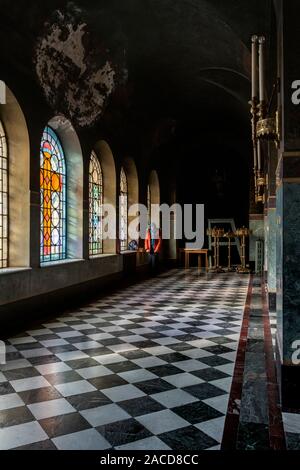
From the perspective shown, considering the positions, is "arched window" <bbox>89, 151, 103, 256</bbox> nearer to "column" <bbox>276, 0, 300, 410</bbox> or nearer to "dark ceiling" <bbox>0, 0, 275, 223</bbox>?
"dark ceiling" <bbox>0, 0, 275, 223</bbox>

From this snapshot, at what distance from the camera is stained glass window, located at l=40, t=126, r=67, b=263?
9.76m

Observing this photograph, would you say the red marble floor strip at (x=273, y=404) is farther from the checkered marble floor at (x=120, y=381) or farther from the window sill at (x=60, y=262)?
the window sill at (x=60, y=262)

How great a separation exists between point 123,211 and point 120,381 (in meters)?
11.0

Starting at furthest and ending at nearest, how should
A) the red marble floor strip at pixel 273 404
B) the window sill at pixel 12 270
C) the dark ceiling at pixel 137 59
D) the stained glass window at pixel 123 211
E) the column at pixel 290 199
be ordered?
the stained glass window at pixel 123 211, the dark ceiling at pixel 137 59, the window sill at pixel 12 270, the column at pixel 290 199, the red marble floor strip at pixel 273 404

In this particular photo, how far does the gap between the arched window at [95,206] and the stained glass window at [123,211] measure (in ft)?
7.12

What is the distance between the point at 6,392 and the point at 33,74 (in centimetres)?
635

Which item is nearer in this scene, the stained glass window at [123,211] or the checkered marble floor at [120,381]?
the checkered marble floor at [120,381]

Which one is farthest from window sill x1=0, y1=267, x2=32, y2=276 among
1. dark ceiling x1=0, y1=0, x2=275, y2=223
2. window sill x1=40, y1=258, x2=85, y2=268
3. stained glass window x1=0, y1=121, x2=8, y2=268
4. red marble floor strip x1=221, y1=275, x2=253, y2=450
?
red marble floor strip x1=221, y1=275, x2=253, y2=450

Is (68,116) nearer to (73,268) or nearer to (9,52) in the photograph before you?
(9,52)

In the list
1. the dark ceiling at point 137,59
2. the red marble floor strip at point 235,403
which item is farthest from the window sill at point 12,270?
the red marble floor strip at point 235,403

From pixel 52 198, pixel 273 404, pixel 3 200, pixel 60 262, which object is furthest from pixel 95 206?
pixel 273 404

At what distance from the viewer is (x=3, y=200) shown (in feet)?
27.0

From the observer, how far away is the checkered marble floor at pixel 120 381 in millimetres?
3523
